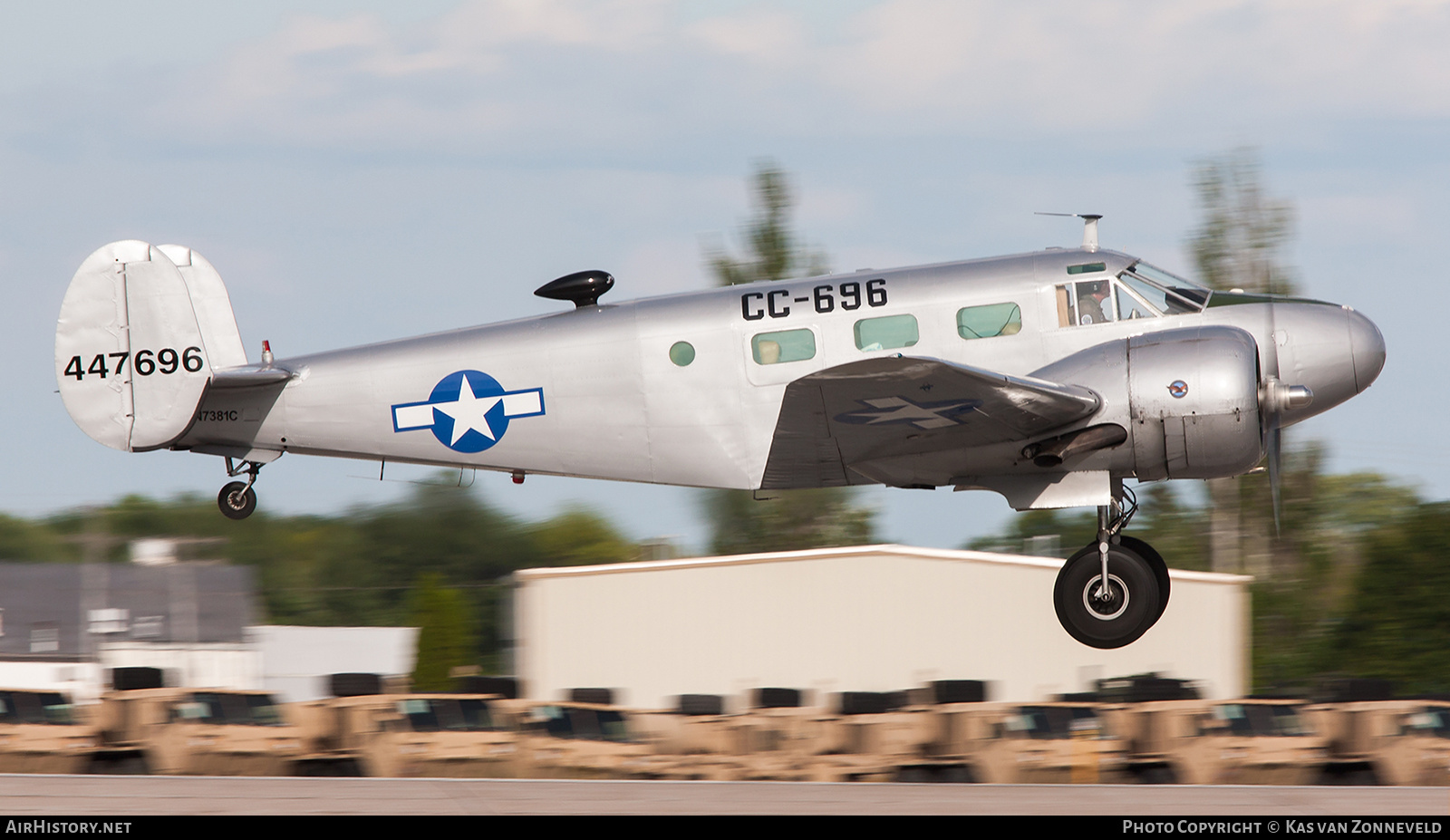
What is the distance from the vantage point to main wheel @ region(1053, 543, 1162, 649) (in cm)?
1153

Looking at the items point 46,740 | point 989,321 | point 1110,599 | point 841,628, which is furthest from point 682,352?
point 841,628

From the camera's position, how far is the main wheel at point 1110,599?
11.5 meters

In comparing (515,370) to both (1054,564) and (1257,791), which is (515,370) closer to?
(1257,791)

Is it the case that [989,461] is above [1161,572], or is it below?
above

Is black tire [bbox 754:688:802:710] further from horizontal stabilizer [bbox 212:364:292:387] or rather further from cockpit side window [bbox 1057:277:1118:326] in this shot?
cockpit side window [bbox 1057:277:1118:326]

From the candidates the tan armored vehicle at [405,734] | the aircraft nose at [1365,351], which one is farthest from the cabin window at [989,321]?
the tan armored vehicle at [405,734]

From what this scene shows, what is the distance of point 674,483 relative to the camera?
12.1 meters

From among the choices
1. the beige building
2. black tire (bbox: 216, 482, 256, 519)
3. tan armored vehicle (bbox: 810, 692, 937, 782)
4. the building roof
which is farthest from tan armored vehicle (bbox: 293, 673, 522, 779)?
the building roof

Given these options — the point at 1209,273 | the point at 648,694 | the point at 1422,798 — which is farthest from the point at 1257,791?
the point at 1209,273

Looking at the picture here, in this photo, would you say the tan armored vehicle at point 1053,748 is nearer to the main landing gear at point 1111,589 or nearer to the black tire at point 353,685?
the main landing gear at point 1111,589

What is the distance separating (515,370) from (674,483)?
167cm

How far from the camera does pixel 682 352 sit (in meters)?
11.9

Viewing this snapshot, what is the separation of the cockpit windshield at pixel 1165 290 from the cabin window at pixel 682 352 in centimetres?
350

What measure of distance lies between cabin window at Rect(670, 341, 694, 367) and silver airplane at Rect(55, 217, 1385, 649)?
2 cm
